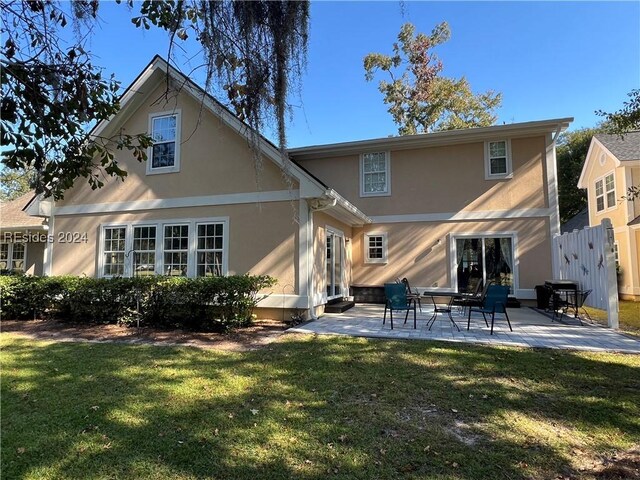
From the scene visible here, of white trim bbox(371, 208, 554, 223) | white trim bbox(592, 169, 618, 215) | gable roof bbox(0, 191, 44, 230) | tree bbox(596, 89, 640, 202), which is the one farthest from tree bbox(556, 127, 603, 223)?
gable roof bbox(0, 191, 44, 230)

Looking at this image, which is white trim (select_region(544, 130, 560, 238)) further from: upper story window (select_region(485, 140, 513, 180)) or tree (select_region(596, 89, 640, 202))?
tree (select_region(596, 89, 640, 202))

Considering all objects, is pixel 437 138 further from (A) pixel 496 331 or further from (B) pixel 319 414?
(B) pixel 319 414

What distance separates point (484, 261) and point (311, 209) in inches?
254

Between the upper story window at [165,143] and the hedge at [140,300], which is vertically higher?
the upper story window at [165,143]

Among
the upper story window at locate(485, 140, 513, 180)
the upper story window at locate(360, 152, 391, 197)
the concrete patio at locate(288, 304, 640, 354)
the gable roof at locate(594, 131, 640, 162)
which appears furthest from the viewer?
the gable roof at locate(594, 131, 640, 162)

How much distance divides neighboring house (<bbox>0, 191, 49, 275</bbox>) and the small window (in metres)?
13.5

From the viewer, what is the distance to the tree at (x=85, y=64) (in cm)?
346

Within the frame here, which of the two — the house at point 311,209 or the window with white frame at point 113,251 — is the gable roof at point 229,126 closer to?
the house at point 311,209

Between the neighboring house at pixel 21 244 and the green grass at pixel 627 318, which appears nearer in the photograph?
the green grass at pixel 627 318

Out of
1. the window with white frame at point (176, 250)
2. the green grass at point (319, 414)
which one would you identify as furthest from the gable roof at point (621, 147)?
the window with white frame at point (176, 250)

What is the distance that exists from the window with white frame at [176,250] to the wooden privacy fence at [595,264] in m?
9.86

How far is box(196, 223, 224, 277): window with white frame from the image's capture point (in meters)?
9.91

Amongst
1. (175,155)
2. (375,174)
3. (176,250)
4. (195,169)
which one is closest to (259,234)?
(176,250)

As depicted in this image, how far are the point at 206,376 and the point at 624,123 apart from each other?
8103mm
